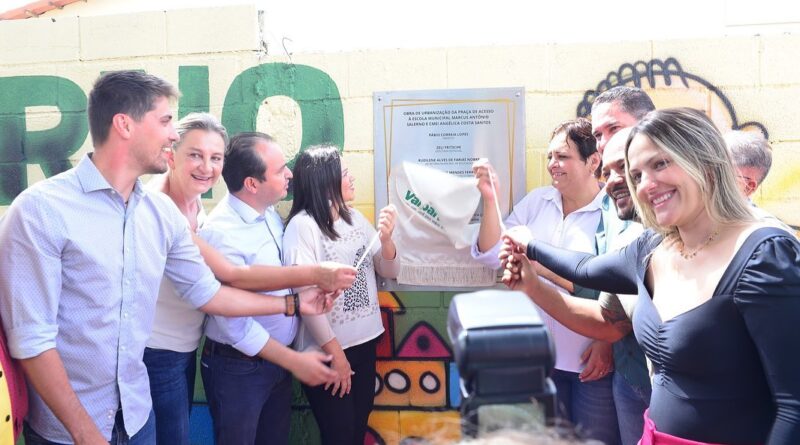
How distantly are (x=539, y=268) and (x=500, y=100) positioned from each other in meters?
0.87

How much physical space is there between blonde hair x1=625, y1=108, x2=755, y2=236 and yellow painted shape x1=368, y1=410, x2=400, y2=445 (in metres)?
2.12

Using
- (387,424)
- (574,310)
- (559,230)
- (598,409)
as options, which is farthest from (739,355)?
(387,424)

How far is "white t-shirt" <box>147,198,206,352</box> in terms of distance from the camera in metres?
2.56

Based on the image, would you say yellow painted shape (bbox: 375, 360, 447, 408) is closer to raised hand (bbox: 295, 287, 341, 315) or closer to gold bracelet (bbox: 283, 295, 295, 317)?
raised hand (bbox: 295, 287, 341, 315)

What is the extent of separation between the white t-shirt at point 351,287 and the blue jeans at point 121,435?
80 centimetres

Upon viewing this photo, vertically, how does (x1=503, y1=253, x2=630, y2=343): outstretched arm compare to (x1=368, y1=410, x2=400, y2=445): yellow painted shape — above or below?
above

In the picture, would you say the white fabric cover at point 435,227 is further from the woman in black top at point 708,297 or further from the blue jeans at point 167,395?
the woman in black top at point 708,297

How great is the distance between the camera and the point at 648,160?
173 cm

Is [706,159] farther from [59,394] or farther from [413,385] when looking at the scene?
[413,385]

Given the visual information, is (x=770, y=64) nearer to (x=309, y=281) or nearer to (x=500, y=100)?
(x=500, y=100)

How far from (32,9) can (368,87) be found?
611 centimetres

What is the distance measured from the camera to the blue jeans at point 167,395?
2516mm

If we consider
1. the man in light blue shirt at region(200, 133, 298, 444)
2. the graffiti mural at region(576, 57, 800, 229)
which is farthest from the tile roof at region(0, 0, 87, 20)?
the graffiti mural at region(576, 57, 800, 229)

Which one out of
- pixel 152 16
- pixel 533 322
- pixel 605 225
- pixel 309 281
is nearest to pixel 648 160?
pixel 605 225
